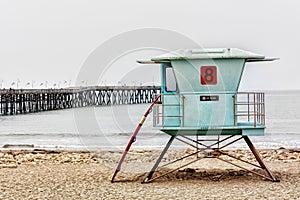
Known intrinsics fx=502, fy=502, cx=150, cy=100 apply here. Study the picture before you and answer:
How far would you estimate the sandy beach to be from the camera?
9.39 metres

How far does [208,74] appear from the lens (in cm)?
1045

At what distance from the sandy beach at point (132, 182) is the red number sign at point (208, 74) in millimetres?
2158

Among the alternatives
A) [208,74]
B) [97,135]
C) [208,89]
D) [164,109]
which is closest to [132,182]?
[164,109]

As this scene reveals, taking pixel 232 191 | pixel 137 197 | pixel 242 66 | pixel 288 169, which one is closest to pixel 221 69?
pixel 242 66

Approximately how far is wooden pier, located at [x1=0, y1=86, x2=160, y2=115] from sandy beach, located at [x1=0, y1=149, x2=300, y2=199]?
132 feet

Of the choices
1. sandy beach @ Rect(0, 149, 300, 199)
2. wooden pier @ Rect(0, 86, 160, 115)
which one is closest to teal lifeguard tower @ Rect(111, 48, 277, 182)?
sandy beach @ Rect(0, 149, 300, 199)

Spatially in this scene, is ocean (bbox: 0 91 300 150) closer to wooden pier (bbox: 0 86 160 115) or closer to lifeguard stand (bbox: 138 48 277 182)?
wooden pier (bbox: 0 86 160 115)

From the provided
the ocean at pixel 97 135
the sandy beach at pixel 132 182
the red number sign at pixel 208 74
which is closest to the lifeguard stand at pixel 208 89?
the red number sign at pixel 208 74

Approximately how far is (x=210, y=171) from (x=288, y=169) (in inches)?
82.0

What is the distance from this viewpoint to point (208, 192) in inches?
376

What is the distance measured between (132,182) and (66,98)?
6268cm

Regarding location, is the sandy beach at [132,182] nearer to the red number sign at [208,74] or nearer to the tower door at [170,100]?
the tower door at [170,100]

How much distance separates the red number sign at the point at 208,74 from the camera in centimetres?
1045

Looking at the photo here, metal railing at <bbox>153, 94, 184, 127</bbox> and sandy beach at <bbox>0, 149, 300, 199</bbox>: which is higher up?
metal railing at <bbox>153, 94, 184, 127</bbox>
